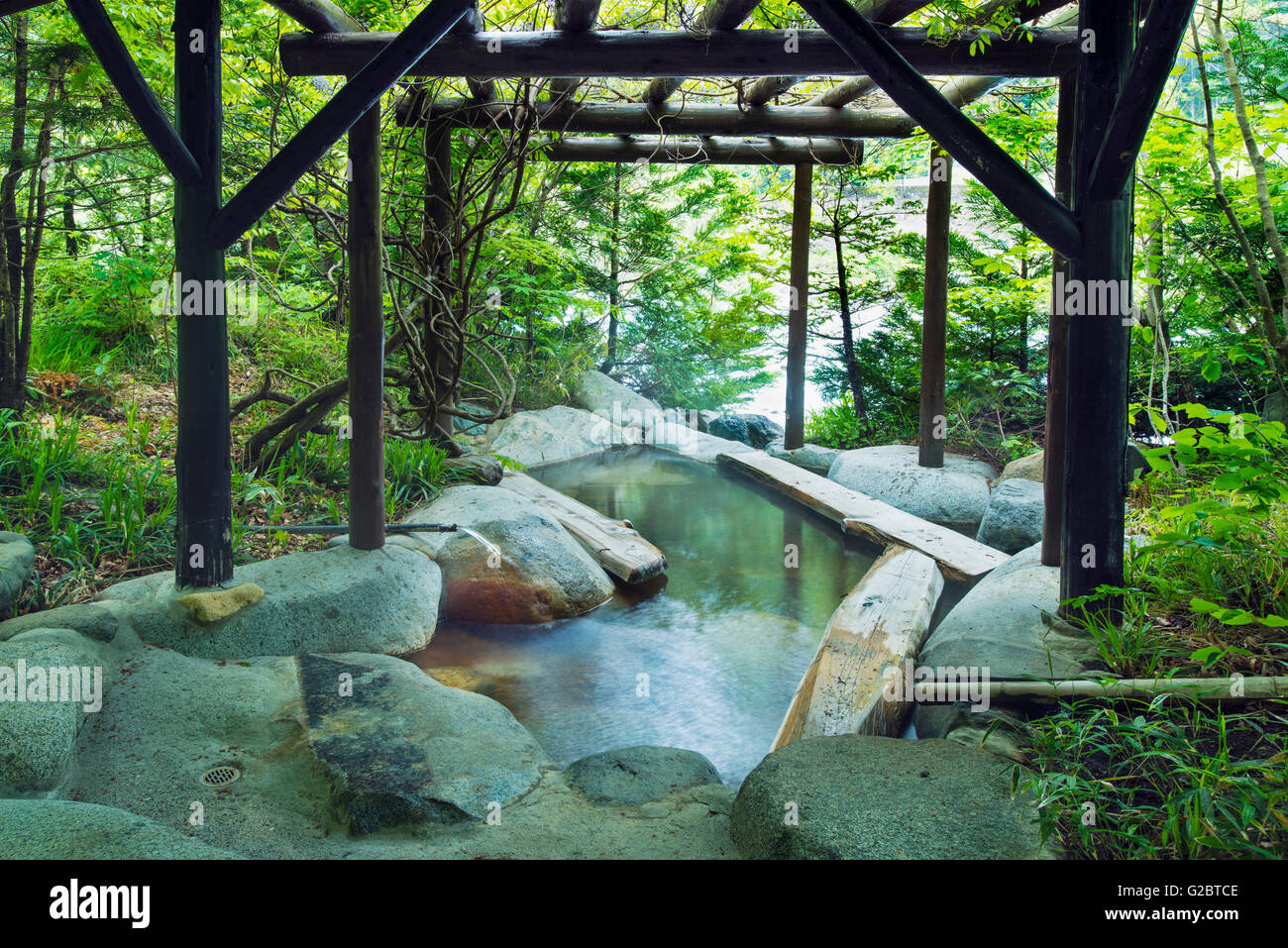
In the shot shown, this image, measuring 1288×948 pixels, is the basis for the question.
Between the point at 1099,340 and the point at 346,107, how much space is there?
365cm

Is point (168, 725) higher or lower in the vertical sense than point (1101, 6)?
lower

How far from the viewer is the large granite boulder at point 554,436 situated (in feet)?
35.5

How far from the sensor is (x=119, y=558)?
189 inches

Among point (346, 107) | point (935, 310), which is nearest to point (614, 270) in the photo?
point (935, 310)

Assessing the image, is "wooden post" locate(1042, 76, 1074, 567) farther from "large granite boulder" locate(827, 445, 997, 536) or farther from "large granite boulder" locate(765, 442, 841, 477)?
"large granite boulder" locate(765, 442, 841, 477)

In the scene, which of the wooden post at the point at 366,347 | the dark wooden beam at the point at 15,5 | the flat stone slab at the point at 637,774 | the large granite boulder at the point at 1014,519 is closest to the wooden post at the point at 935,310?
the large granite boulder at the point at 1014,519

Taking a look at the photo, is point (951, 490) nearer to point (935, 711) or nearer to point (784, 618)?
point (784, 618)

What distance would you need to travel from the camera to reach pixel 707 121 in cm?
761

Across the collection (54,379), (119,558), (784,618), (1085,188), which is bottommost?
(784,618)

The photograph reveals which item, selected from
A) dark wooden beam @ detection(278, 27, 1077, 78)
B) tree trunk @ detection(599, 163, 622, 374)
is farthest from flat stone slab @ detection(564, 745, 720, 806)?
Result: tree trunk @ detection(599, 163, 622, 374)

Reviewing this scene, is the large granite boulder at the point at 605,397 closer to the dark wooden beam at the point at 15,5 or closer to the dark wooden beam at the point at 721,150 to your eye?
the dark wooden beam at the point at 721,150

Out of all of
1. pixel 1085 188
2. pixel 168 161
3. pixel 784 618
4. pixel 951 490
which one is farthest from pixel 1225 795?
pixel 951 490

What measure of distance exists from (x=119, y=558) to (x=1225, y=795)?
532 centimetres
